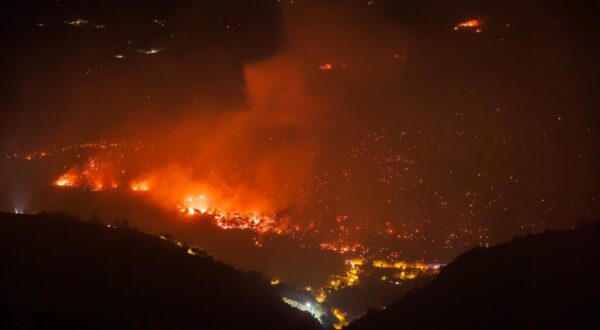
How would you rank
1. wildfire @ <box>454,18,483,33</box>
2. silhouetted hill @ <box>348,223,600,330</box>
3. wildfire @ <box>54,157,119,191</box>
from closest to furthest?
silhouetted hill @ <box>348,223,600,330</box> → wildfire @ <box>54,157,119,191</box> → wildfire @ <box>454,18,483,33</box>

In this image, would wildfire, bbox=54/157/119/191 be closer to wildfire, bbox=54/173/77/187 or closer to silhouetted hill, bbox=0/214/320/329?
wildfire, bbox=54/173/77/187

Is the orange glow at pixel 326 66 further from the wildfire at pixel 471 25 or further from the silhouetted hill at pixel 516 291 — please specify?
the silhouetted hill at pixel 516 291

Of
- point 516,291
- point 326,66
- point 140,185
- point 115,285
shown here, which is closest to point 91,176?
point 140,185

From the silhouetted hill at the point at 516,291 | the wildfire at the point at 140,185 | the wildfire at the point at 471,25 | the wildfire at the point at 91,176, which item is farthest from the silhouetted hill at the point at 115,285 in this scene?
the wildfire at the point at 471,25

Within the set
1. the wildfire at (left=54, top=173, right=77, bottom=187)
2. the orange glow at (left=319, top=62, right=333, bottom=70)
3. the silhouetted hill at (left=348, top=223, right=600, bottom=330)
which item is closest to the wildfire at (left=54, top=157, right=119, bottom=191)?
the wildfire at (left=54, top=173, right=77, bottom=187)

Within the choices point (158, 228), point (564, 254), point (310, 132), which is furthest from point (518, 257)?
point (310, 132)

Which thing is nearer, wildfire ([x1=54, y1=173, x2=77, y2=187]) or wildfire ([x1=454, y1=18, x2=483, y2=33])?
wildfire ([x1=54, y1=173, x2=77, y2=187])

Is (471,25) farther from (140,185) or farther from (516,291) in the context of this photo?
(516,291)
